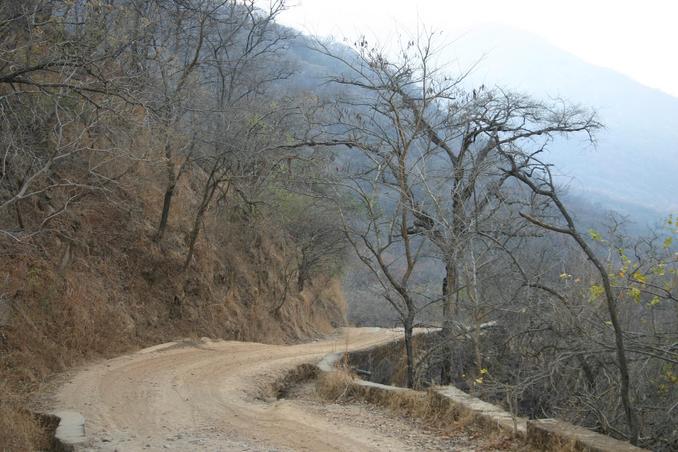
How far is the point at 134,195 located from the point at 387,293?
29.8 feet

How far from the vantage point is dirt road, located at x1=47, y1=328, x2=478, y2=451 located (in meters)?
7.55

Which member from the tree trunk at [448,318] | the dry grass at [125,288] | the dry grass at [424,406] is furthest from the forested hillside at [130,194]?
the dry grass at [424,406]

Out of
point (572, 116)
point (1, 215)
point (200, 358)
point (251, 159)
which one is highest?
point (572, 116)

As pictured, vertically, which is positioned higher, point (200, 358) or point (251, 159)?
point (251, 159)

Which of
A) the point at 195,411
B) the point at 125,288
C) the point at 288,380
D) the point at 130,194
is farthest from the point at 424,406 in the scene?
the point at 130,194

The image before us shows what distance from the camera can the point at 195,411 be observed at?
9117 mm

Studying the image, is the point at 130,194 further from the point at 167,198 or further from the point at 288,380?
the point at 288,380

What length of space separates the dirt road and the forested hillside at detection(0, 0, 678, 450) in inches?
34.1

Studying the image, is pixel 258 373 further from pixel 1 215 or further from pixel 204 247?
pixel 204 247

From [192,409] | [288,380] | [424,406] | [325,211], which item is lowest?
[288,380]

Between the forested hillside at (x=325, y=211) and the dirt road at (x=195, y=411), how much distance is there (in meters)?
0.87

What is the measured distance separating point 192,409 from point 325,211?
23.5 ft

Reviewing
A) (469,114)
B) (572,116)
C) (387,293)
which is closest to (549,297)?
(387,293)

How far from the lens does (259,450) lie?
7148 mm
